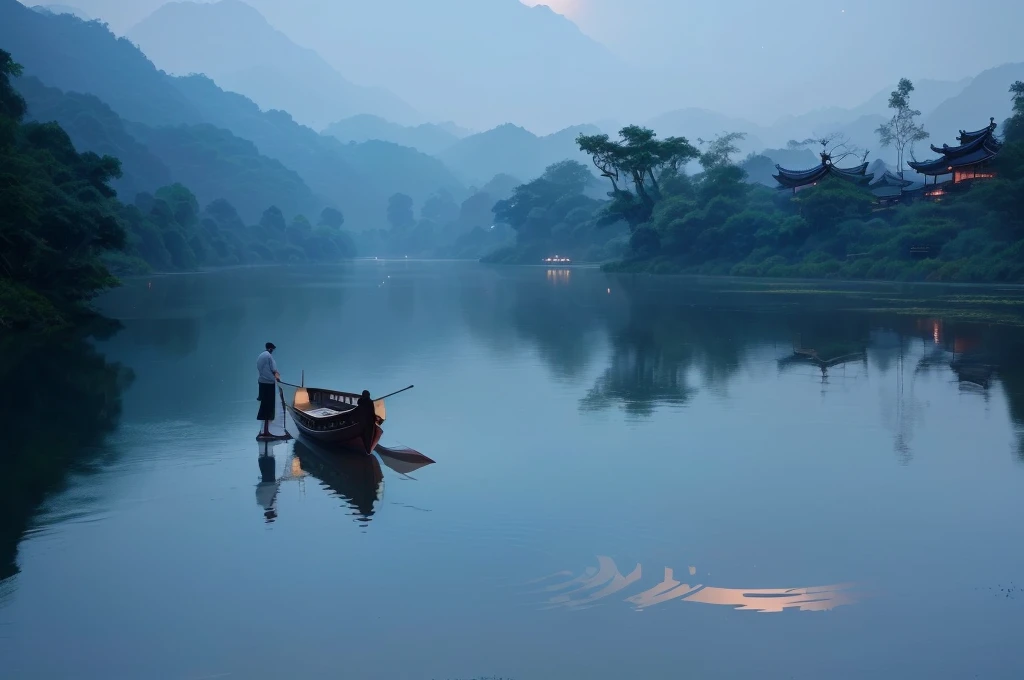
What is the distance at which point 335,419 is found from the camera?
16203mm

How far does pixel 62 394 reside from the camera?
22766mm

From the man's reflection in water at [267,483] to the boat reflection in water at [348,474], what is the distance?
480 mm

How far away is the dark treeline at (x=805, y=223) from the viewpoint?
221 feet

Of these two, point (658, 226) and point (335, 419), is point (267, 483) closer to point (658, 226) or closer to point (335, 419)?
point (335, 419)

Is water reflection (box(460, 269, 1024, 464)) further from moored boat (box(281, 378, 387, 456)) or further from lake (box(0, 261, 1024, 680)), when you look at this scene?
moored boat (box(281, 378, 387, 456))

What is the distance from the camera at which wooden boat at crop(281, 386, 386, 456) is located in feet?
51.7

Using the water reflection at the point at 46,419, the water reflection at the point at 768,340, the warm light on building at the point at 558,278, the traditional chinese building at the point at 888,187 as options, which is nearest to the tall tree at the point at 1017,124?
the traditional chinese building at the point at 888,187

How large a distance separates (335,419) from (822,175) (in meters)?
86.9

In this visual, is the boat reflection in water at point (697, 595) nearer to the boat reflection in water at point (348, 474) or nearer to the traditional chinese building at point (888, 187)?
the boat reflection in water at point (348, 474)

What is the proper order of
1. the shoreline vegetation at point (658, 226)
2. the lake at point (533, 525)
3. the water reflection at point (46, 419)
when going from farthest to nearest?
the shoreline vegetation at point (658, 226), the water reflection at point (46, 419), the lake at point (533, 525)

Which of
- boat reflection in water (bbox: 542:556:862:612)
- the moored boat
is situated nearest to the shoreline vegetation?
the moored boat

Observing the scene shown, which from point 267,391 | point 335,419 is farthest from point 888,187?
point 335,419

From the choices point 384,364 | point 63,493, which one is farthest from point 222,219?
point 63,493

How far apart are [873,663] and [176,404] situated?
1713 centimetres
